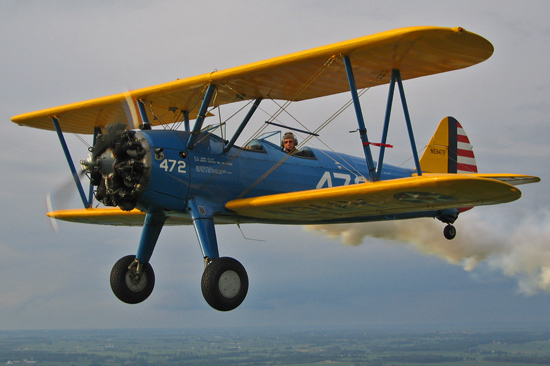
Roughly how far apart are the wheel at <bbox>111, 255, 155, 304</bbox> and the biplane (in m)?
0.02

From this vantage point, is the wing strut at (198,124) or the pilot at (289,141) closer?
the wing strut at (198,124)

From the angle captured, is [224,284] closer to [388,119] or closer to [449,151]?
[388,119]

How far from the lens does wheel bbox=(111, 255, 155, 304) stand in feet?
35.9

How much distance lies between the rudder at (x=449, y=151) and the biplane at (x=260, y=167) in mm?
3189

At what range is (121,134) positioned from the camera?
9.55m

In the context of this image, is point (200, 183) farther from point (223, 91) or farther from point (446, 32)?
point (446, 32)

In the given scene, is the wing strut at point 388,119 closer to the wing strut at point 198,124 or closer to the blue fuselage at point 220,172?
the blue fuselage at point 220,172

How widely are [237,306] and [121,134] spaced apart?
10.7 feet

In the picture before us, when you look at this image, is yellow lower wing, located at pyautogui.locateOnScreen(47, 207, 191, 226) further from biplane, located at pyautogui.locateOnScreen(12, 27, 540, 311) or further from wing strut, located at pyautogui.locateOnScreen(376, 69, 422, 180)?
wing strut, located at pyautogui.locateOnScreen(376, 69, 422, 180)

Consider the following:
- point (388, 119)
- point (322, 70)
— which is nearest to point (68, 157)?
point (322, 70)

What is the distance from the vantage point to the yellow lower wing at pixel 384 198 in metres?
8.46

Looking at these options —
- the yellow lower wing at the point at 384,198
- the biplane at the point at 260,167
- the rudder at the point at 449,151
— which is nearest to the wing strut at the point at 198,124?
the biplane at the point at 260,167

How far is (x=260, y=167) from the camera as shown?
36.1 feet

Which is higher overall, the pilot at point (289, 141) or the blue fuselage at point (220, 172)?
the pilot at point (289, 141)
